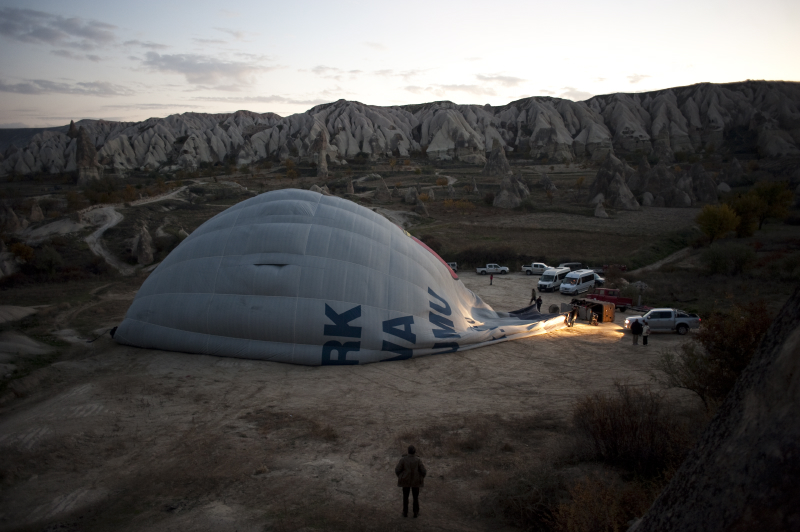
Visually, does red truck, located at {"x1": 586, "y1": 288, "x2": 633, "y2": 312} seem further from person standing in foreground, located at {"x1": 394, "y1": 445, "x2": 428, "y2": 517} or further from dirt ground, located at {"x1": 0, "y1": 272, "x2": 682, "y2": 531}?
person standing in foreground, located at {"x1": 394, "y1": 445, "x2": 428, "y2": 517}

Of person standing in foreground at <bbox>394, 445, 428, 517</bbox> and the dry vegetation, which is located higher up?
person standing in foreground at <bbox>394, 445, 428, 517</bbox>

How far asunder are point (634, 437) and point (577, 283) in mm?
18806

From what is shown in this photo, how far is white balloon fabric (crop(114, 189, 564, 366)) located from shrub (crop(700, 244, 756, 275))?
50.6 ft

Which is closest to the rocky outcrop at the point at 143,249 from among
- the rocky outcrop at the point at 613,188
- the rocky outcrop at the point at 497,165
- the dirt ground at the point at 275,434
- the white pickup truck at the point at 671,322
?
the dirt ground at the point at 275,434

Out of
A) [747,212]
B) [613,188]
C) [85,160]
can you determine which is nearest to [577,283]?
[747,212]

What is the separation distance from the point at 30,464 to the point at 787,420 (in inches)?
422

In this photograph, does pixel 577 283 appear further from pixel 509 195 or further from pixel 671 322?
pixel 509 195

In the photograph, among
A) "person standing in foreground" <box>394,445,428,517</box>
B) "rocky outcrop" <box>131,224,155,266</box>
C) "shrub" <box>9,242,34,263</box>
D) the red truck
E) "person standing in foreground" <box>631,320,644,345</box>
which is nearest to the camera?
"person standing in foreground" <box>394,445,428,517</box>

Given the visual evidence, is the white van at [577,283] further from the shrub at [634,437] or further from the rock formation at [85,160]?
the rock formation at [85,160]

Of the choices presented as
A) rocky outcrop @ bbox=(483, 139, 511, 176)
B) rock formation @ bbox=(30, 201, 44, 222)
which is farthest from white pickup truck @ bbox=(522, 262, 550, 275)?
rocky outcrop @ bbox=(483, 139, 511, 176)

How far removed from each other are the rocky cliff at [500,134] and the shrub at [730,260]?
225ft

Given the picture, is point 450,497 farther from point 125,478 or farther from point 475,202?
point 475,202

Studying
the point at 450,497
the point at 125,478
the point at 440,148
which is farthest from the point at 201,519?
the point at 440,148

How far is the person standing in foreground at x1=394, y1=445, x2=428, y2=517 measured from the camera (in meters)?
6.45
